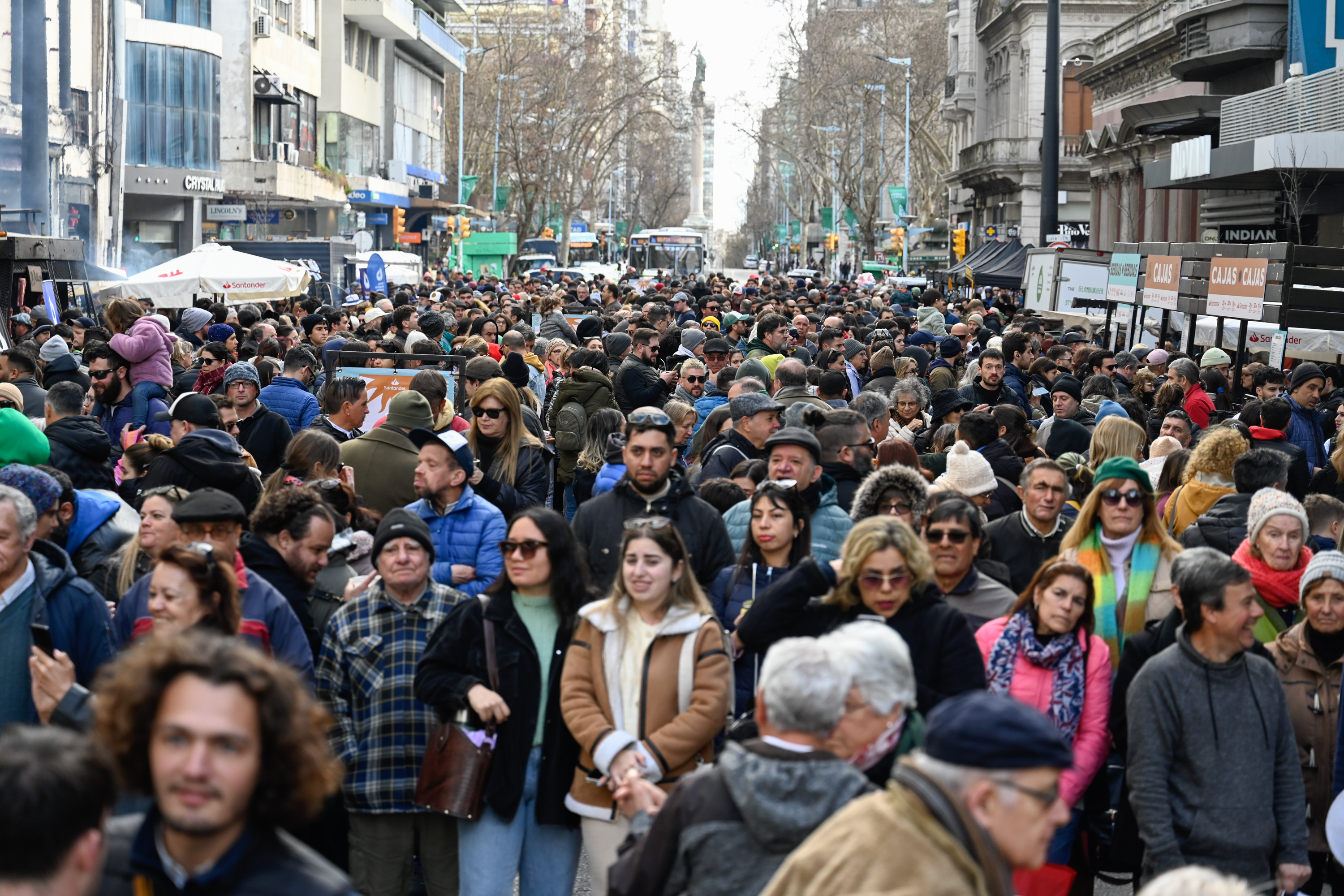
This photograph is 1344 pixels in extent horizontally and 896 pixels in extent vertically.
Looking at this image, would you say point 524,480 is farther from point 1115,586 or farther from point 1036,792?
point 1036,792

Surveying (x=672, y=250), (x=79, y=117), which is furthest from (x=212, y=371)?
(x=672, y=250)

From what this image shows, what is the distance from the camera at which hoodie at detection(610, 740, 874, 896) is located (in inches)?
135

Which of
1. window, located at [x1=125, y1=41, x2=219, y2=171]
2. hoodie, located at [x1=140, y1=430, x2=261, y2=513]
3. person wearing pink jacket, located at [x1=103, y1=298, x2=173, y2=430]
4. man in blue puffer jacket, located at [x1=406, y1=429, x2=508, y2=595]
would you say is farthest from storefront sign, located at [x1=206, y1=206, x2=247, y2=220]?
man in blue puffer jacket, located at [x1=406, y1=429, x2=508, y2=595]

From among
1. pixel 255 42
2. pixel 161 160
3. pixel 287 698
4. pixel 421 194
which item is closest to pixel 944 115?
pixel 421 194

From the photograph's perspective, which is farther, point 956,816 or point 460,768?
point 460,768

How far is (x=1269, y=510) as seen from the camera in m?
6.18

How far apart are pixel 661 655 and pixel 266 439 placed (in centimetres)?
530

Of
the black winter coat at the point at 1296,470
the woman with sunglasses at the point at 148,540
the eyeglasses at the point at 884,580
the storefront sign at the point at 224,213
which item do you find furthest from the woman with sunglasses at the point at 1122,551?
the storefront sign at the point at 224,213

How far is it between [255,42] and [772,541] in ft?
159

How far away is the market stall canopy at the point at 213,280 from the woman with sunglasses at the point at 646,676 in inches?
682

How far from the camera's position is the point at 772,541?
582cm

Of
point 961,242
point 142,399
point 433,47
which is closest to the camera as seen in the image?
point 142,399

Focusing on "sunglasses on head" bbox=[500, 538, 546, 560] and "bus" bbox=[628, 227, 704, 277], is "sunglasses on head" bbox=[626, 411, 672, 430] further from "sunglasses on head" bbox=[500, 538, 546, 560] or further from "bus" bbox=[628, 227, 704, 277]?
"bus" bbox=[628, 227, 704, 277]

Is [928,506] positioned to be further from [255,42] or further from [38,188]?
[255,42]
